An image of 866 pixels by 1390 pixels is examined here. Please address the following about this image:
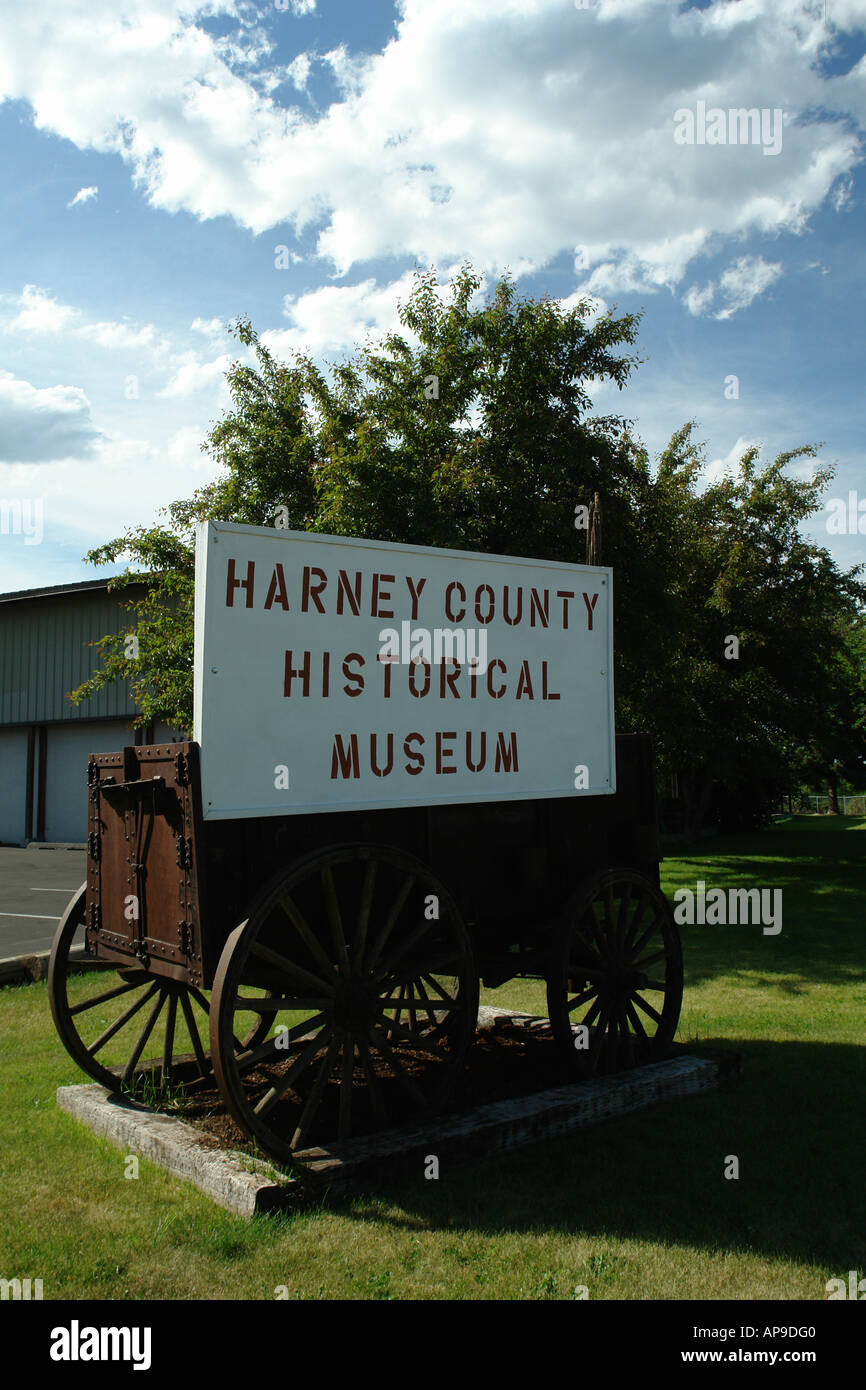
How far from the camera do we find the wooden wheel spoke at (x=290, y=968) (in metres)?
4.32

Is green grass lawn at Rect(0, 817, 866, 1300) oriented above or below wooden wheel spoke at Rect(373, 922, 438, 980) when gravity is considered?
below

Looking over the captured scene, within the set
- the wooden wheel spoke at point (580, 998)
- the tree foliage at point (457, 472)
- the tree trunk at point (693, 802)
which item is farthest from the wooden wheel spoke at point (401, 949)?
the tree trunk at point (693, 802)

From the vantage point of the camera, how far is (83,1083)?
5.76m

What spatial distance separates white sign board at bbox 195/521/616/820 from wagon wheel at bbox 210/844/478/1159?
415 millimetres

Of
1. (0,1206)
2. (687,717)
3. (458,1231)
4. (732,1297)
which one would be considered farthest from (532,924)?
(687,717)

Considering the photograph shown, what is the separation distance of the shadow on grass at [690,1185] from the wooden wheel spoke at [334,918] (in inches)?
39.0

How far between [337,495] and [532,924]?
22.4 feet

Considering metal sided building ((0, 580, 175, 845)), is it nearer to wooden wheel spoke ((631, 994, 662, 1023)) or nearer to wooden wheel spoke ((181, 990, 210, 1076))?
wooden wheel spoke ((181, 990, 210, 1076))

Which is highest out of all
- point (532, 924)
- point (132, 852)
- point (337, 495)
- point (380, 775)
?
point (337, 495)

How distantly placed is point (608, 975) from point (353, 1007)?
182 cm

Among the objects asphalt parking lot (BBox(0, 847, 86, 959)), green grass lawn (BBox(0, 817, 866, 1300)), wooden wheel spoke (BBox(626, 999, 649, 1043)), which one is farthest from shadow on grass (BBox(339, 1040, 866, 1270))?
asphalt parking lot (BBox(0, 847, 86, 959))

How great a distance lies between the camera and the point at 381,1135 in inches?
183

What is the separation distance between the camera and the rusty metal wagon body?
446 cm

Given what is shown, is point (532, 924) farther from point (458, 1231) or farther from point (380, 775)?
point (458, 1231)
